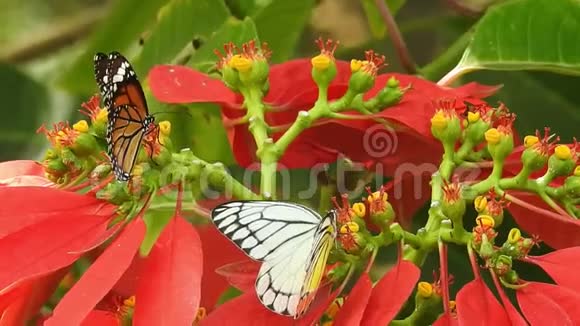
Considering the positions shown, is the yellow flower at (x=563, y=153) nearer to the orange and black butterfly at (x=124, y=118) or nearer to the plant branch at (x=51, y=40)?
the orange and black butterfly at (x=124, y=118)

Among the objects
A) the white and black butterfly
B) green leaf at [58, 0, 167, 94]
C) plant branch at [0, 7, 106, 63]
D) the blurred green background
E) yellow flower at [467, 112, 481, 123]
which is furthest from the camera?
plant branch at [0, 7, 106, 63]

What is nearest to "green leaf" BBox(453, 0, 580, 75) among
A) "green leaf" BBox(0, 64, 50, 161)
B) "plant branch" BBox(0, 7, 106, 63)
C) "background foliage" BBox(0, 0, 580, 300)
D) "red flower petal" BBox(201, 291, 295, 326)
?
"background foliage" BBox(0, 0, 580, 300)

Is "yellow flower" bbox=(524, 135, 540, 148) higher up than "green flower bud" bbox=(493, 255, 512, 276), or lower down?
higher up

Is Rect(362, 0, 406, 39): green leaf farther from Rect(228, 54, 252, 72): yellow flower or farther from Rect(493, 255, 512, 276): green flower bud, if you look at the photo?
Rect(493, 255, 512, 276): green flower bud

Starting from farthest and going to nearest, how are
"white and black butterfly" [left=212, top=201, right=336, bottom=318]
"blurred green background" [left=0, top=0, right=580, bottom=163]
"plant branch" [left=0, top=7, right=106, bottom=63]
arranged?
"plant branch" [left=0, top=7, right=106, bottom=63] < "blurred green background" [left=0, top=0, right=580, bottom=163] < "white and black butterfly" [left=212, top=201, right=336, bottom=318]

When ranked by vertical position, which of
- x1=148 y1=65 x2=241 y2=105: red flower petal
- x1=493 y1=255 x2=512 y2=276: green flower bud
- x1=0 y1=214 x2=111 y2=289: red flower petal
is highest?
x1=148 y1=65 x2=241 y2=105: red flower petal

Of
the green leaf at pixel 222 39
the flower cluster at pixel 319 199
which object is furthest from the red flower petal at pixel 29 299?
the green leaf at pixel 222 39
